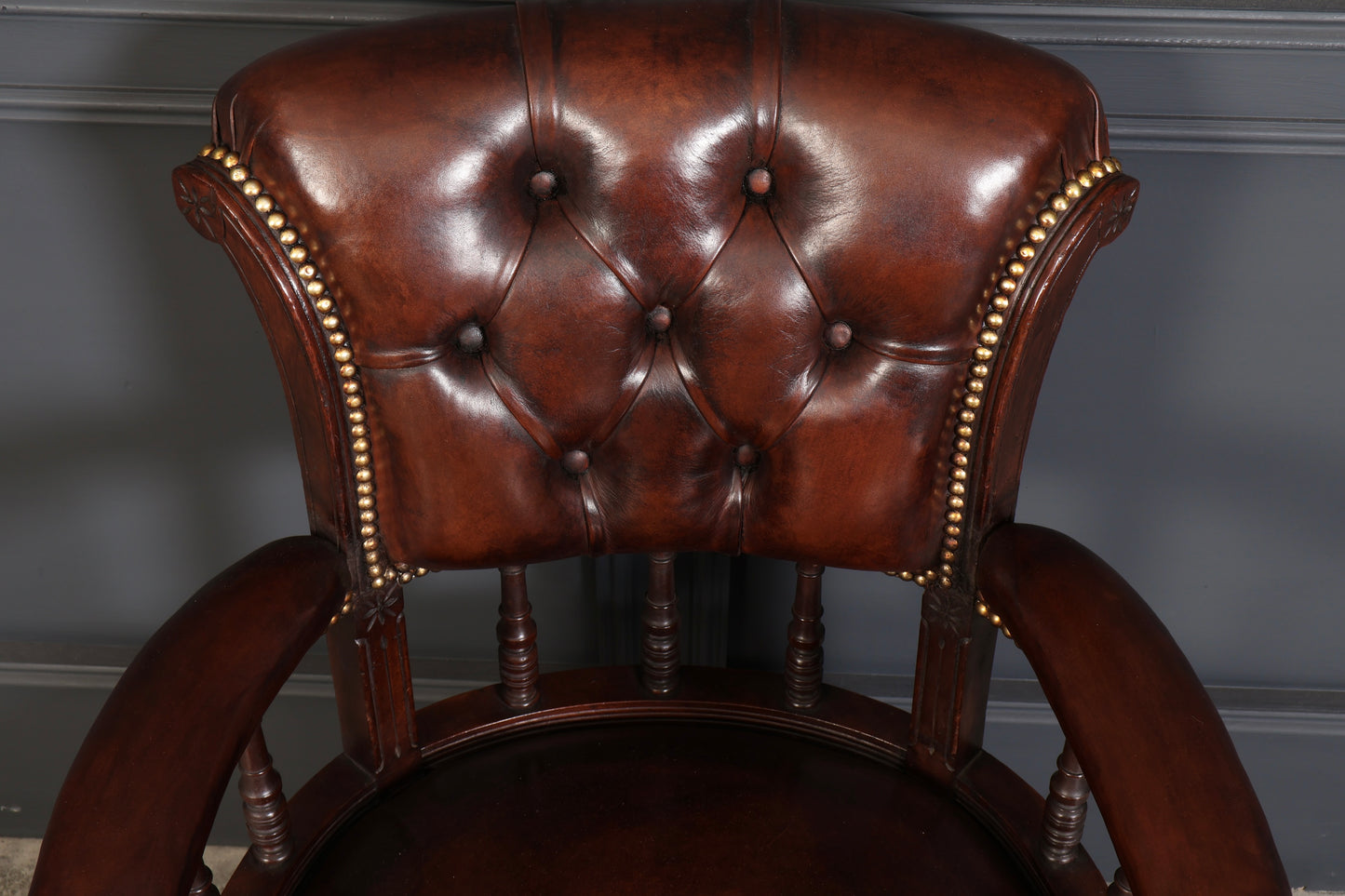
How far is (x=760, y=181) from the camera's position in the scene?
57 cm

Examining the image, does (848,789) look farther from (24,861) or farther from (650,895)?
(24,861)

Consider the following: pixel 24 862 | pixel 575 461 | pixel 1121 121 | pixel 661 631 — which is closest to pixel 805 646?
pixel 661 631

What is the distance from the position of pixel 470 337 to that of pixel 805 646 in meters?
0.32

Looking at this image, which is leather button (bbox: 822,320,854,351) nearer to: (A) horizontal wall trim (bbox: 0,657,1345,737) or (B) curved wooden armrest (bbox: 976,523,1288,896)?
(B) curved wooden armrest (bbox: 976,523,1288,896)

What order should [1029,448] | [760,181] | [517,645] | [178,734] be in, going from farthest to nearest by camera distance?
[1029,448]
[517,645]
[760,181]
[178,734]

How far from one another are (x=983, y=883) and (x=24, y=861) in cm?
100

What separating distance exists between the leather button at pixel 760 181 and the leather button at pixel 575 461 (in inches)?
7.3

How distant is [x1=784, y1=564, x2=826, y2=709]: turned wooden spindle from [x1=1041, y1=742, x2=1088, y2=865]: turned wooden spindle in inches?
6.9

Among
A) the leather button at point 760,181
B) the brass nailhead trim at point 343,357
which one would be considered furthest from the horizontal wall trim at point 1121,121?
the leather button at point 760,181

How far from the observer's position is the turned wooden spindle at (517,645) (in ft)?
2.38

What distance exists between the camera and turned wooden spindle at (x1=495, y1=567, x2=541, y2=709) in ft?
2.38

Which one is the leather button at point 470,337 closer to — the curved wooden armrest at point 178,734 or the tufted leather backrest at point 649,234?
the tufted leather backrest at point 649,234

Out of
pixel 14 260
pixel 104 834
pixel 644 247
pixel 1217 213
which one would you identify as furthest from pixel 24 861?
pixel 1217 213

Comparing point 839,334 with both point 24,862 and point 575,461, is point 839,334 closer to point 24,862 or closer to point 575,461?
point 575,461
